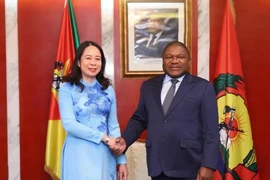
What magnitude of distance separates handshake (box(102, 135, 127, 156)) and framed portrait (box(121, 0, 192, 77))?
1396 millimetres


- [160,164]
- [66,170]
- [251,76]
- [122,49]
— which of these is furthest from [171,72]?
[251,76]

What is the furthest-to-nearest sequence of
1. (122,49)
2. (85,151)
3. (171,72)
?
(122,49) < (171,72) < (85,151)

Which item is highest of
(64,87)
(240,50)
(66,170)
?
(240,50)

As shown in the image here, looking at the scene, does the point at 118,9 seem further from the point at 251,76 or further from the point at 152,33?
the point at 251,76

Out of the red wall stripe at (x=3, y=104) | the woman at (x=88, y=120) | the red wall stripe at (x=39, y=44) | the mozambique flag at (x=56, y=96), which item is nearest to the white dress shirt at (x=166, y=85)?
the woman at (x=88, y=120)

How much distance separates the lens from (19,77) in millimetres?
3637

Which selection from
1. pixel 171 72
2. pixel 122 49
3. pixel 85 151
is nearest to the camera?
pixel 85 151

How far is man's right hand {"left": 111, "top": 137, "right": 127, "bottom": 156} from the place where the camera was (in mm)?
2246

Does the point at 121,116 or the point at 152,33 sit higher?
the point at 152,33

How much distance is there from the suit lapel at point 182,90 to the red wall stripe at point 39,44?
153 cm

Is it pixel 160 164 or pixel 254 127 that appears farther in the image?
pixel 254 127

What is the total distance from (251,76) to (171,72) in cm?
162

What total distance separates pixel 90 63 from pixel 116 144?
482 mm

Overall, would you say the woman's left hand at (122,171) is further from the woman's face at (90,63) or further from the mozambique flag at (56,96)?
the mozambique flag at (56,96)
